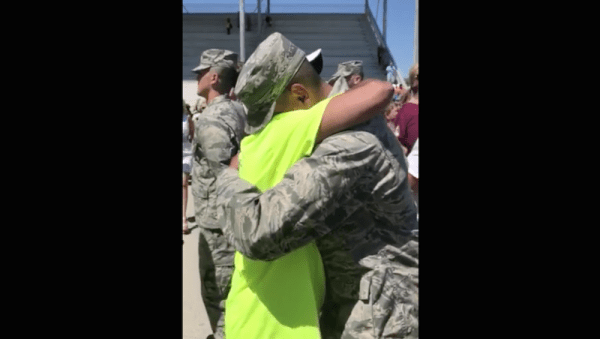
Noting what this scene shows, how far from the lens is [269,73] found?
4.92ft

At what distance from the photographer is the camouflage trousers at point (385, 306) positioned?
143 centimetres

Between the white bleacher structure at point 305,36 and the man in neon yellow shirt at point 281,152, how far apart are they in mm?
18497

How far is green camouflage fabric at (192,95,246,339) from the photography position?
3.07 m

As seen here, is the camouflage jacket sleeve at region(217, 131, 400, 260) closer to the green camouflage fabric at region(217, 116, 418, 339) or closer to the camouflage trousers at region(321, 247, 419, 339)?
the green camouflage fabric at region(217, 116, 418, 339)

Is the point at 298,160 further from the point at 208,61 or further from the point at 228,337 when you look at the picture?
the point at 208,61

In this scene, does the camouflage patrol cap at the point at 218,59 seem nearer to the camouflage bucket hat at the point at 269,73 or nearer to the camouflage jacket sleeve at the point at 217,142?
the camouflage jacket sleeve at the point at 217,142

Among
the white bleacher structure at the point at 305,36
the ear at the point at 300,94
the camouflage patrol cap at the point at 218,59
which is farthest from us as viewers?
the white bleacher structure at the point at 305,36

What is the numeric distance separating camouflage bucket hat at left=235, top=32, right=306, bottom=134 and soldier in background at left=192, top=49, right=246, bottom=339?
4.99ft

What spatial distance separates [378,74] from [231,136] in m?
17.6

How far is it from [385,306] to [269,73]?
0.76 metres

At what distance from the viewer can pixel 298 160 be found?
1385 mm

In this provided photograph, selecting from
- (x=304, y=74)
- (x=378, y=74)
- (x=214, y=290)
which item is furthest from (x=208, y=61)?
(x=378, y=74)

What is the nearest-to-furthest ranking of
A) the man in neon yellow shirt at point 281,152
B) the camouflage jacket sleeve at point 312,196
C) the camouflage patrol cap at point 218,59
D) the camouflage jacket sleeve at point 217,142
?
the camouflage jacket sleeve at point 312,196 < the man in neon yellow shirt at point 281,152 < the camouflage jacket sleeve at point 217,142 < the camouflage patrol cap at point 218,59

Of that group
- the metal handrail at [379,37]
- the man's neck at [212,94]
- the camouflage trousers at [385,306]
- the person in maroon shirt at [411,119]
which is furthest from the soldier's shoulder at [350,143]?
the metal handrail at [379,37]
